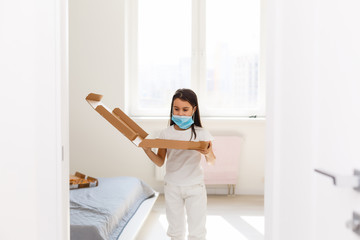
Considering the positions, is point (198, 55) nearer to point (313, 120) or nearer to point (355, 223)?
point (313, 120)

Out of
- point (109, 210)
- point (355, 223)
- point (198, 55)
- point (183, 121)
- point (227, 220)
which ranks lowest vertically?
point (227, 220)

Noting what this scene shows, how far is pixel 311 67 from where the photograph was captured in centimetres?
103

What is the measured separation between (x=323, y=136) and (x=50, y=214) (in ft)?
2.89

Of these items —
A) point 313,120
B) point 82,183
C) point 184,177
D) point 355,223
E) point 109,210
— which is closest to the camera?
point 355,223

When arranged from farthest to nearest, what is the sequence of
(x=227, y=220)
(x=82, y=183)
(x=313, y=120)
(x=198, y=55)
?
(x=198, y=55) < (x=227, y=220) < (x=82, y=183) < (x=313, y=120)

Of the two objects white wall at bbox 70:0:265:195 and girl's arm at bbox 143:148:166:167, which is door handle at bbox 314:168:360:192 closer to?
girl's arm at bbox 143:148:166:167

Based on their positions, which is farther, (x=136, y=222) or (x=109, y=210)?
(x=136, y=222)

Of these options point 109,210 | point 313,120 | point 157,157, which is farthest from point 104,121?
point 313,120

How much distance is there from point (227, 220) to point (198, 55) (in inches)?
72.9

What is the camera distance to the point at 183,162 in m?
2.18

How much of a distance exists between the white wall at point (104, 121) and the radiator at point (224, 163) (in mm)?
123

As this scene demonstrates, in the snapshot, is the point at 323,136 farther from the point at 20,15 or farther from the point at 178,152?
the point at 178,152

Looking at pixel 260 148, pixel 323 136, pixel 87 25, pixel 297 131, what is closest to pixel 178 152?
pixel 297 131

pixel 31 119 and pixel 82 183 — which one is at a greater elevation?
pixel 31 119
